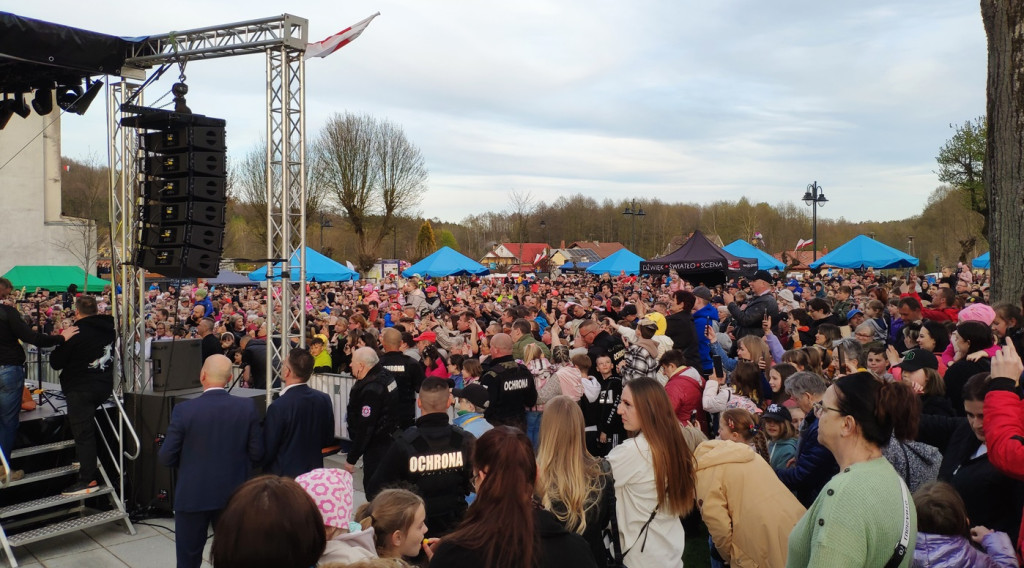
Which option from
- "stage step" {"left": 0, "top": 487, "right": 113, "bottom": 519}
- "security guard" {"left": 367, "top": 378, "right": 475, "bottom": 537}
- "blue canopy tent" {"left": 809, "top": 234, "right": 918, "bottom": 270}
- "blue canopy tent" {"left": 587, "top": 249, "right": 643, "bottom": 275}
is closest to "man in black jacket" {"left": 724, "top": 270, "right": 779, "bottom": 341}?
"security guard" {"left": 367, "top": 378, "right": 475, "bottom": 537}

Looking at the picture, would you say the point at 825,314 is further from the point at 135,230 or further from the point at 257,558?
the point at 257,558

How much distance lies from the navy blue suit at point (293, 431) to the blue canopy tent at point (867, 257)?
1635 cm

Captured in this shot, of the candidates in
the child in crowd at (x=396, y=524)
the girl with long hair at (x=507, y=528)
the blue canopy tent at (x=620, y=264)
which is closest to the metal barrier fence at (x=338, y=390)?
the child in crowd at (x=396, y=524)

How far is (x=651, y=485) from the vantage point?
359 cm

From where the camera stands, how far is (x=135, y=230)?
747cm

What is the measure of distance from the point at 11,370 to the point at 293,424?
2.87 meters

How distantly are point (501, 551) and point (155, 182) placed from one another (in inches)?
257

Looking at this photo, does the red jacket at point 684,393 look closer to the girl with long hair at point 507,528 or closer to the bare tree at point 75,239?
the girl with long hair at point 507,528

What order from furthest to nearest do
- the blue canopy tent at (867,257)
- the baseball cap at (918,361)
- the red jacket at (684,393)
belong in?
the blue canopy tent at (867,257) < the red jacket at (684,393) < the baseball cap at (918,361)

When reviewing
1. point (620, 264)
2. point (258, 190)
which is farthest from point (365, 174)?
point (620, 264)

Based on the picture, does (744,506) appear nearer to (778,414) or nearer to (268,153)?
(778,414)

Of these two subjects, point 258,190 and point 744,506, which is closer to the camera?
point 744,506

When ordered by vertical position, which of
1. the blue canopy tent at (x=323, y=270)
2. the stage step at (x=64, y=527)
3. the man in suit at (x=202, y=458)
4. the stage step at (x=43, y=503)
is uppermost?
the blue canopy tent at (x=323, y=270)

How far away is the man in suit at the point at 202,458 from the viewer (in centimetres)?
495
